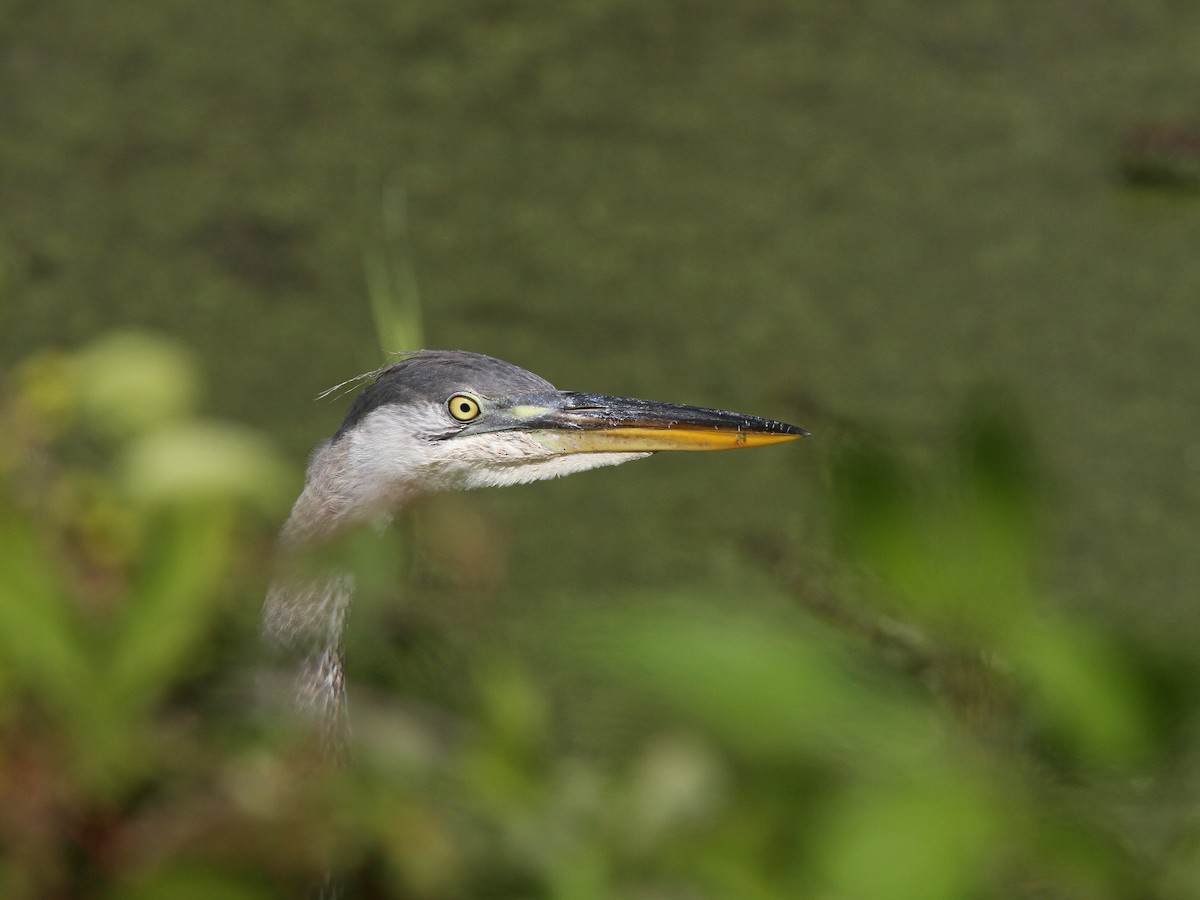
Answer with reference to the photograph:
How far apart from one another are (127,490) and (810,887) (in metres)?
1.07

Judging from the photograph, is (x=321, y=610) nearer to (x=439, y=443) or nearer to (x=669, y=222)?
(x=439, y=443)

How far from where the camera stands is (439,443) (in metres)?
1.94

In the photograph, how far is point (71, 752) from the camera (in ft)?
3.51

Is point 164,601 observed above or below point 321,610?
above

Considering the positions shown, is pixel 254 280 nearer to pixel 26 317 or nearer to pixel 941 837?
pixel 26 317

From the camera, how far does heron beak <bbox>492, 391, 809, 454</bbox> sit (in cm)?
188

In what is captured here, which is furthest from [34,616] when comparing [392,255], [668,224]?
[668,224]

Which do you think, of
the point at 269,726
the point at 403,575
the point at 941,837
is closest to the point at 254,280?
the point at 403,575

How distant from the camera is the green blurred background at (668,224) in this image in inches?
131

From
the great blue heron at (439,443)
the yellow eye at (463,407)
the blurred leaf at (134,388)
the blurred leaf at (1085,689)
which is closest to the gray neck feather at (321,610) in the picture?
the great blue heron at (439,443)

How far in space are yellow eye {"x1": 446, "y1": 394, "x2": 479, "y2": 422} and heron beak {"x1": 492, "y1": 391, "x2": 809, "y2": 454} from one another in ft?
0.15

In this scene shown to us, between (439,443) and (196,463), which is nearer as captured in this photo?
(196,463)

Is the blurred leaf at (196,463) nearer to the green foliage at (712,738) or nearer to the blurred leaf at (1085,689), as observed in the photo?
the green foliage at (712,738)

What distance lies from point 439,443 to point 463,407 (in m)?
0.05
